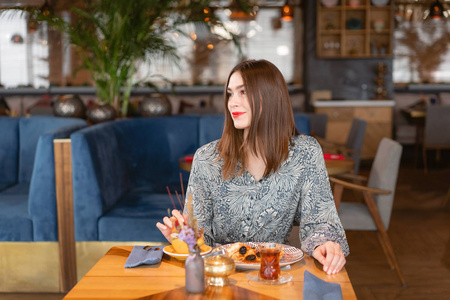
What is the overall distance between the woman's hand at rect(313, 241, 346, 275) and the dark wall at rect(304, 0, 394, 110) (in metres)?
→ 7.12

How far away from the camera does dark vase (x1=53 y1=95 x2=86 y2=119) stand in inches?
174

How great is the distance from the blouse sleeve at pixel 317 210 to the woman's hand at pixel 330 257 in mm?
76

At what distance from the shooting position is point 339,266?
4.73 feet

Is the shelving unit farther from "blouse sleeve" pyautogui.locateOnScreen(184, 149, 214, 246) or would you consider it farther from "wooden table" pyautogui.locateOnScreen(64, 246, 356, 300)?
"wooden table" pyautogui.locateOnScreen(64, 246, 356, 300)

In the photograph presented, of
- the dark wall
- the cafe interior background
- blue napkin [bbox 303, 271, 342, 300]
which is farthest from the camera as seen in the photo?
the dark wall

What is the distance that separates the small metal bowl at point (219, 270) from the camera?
1.33m

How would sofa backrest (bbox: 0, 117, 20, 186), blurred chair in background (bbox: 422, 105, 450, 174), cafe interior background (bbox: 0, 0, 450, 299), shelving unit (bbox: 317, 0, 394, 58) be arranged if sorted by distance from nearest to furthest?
sofa backrest (bbox: 0, 117, 20, 186)
blurred chair in background (bbox: 422, 105, 450, 174)
cafe interior background (bbox: 0, 0, 450, 299)
shelving unit (bbox: 317, 0, 394, 58)

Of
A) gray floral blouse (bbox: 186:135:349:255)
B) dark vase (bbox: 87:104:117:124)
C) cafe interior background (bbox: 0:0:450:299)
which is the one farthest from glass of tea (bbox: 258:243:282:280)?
cafe interior background (bbox: 0:0:450:299)

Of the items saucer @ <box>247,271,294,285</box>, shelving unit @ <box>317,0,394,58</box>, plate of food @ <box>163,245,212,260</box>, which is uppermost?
shelving unit @ <box>317,0,394,58</box>

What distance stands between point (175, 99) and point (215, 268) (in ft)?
25.1

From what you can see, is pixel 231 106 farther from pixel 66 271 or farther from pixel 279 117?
pixel 66 271

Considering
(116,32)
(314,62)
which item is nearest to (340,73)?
(314,62)

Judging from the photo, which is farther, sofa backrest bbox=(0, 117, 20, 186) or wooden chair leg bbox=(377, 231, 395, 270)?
sofa backrest bbox=(0, 117, 20, 186)

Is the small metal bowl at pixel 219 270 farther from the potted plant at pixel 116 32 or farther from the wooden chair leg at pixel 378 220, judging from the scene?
the potted plant at pixel 116 32
